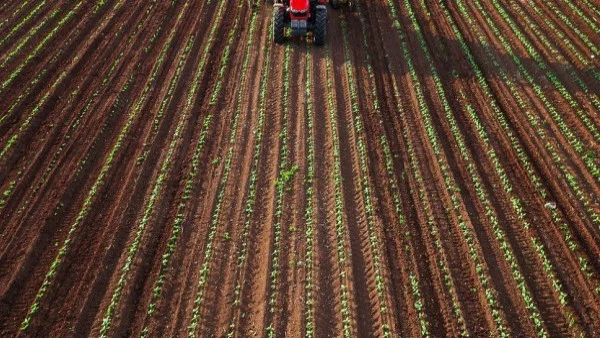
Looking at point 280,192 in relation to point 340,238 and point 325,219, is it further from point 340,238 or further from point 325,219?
point 340,238

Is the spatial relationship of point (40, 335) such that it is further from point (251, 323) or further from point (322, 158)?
point (322, 158)

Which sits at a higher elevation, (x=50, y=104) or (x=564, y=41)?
(x=50, y=104)

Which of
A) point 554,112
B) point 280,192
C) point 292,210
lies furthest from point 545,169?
point 280,192

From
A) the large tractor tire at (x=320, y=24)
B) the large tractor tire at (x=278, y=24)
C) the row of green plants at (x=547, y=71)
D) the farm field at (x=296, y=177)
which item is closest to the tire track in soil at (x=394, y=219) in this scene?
the farm field at (x=296, y=177)

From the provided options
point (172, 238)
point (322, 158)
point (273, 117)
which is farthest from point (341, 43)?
point (172, 238)

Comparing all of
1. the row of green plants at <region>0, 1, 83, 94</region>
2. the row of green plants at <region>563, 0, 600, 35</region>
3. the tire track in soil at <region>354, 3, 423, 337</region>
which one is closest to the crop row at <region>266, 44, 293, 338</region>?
the tire track in soil at <region>354, 3, 423, 337</region>

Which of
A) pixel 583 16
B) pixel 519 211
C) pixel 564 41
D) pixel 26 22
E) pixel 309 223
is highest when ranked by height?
pixel 26 22
